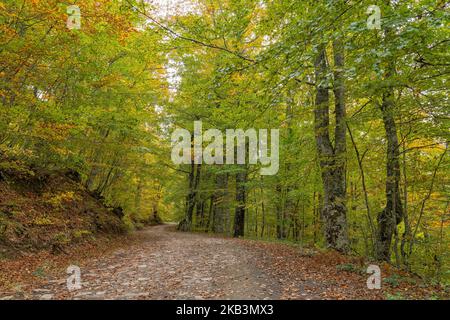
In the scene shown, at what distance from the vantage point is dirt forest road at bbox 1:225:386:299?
16.1ft

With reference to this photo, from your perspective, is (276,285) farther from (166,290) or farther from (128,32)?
(128,32)

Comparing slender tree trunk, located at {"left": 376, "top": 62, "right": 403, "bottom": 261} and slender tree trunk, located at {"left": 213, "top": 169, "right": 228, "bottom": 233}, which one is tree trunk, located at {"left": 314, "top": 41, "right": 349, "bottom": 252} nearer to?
slender tree trunk, located at {"left": 376, "top": 62, "right": 403, "bottom": 261}

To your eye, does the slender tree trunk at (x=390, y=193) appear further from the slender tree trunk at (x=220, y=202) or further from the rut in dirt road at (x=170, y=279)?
Answer: the slender tree trunk at (x=220, y=202)

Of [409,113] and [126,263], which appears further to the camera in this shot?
[126,263]

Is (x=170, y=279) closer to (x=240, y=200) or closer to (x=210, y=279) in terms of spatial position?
(x=210, y=279)

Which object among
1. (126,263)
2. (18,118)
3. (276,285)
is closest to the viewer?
(276,285)

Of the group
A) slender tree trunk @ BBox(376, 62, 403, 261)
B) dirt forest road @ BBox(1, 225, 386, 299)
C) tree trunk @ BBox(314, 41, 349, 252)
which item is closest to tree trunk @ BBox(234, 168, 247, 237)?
dirt forest road @ BBox(1, 225, 386, 299)

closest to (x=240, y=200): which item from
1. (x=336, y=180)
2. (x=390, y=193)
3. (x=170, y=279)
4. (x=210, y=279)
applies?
(x=336, y=180)

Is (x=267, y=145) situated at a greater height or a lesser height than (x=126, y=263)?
greater

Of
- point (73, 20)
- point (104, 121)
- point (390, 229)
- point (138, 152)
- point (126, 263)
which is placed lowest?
point (126, 263)

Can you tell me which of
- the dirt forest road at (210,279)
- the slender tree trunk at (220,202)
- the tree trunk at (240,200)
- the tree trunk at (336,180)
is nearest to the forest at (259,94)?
the tree trunk at (336,180)

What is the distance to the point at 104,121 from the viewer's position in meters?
10.8
